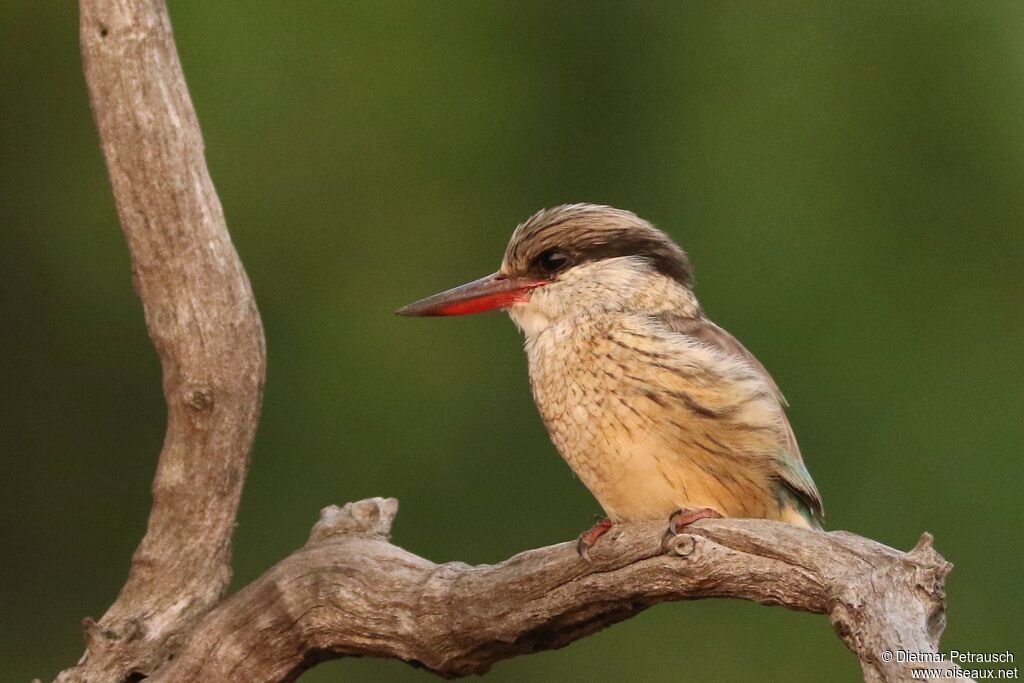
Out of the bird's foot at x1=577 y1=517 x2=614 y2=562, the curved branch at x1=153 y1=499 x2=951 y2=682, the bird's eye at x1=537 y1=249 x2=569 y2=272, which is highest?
the bird's eye at x1=537 y1=249 x2=569 y2=272

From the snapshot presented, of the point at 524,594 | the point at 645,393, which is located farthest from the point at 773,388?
the point at 524,594

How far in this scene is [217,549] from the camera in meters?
3.56

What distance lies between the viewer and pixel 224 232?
3.53 m

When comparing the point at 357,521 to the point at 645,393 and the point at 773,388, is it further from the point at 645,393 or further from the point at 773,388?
the point at 773,388

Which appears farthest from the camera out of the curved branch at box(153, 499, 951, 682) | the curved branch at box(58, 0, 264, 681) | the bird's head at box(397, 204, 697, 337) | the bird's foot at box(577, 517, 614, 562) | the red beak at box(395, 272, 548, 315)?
the red beak at box(395, 272, 548, 315)

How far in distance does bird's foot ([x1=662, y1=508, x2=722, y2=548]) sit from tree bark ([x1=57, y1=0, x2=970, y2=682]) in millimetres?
80

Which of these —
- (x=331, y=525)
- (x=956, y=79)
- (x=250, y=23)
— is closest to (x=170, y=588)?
(x=331, y=525)

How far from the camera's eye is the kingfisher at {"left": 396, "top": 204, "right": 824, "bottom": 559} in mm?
3242

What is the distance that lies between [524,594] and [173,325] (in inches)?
38.4

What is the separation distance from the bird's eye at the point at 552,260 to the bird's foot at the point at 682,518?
0.80 metres

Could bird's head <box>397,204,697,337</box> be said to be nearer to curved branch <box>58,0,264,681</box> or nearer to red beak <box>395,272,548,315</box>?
red beak <box>395,272,548,315</box>

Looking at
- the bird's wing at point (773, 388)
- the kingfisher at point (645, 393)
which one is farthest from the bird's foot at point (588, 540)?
the bird's wing at point (773, 388)

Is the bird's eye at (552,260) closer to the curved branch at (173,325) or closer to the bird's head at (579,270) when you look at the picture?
the bird's head at (579,270)

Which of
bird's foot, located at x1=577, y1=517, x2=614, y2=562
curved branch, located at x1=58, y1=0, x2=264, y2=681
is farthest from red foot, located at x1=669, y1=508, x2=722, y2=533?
curved branch, located at x1=58, y1=0, x2=264, y2=681
